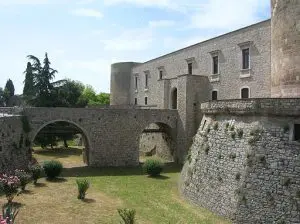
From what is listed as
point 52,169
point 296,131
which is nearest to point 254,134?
point 296,131

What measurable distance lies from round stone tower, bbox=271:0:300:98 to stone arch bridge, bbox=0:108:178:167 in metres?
13.3

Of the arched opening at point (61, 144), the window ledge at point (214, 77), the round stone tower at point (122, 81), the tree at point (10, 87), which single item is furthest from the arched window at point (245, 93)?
the tree at point (10, 87)

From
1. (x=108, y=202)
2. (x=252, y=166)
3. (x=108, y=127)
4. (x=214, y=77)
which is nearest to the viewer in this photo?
(x=252, y=166)

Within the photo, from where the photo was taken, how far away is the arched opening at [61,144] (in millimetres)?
30312

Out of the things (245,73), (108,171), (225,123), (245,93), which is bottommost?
(108,171)

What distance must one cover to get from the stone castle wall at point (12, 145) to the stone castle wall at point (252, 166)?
429 inches

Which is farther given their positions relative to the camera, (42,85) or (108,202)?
(42,85)

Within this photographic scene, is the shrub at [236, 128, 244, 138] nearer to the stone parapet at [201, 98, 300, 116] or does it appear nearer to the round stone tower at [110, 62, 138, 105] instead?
the stone parapet at [201, 98, 300, 116]

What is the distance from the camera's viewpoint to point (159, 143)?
117ft

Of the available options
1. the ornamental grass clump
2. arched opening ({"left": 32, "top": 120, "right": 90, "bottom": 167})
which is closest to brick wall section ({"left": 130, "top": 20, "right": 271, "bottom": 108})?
arched opening ({"left": 32, "top": 120, "right": 90, "bottom": 167})

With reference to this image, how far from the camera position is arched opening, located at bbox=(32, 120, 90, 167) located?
30.3 meters

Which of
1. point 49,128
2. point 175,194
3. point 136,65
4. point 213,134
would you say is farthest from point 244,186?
point 136,65

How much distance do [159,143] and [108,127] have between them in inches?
289

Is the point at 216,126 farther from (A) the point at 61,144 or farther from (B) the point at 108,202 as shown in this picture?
(A) the point at 61,144
